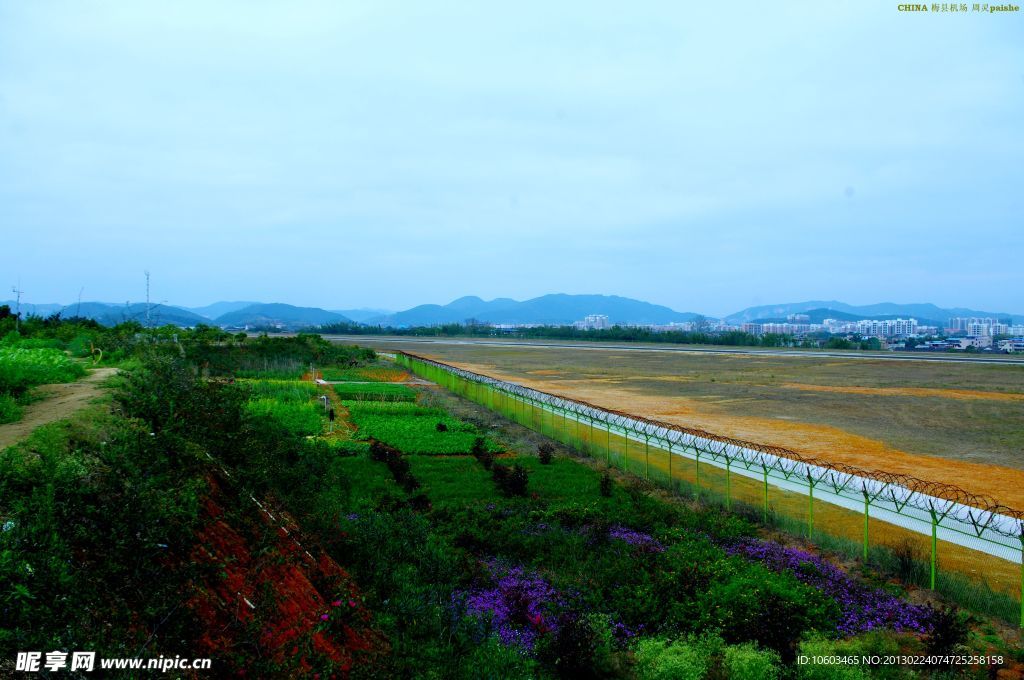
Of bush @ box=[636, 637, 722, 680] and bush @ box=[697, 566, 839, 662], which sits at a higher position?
bush @ box=[697, 566, 839, 662]

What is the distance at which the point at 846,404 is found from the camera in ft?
109

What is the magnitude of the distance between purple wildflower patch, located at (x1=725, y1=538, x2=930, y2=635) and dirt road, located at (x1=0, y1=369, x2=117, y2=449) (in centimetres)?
1088

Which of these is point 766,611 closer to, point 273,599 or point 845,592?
point 845,592

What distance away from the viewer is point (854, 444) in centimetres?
2220

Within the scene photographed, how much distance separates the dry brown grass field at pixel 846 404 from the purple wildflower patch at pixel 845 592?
8.23 m

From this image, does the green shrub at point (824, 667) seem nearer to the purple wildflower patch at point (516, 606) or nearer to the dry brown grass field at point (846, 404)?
the purple wildflower patch at point (516, 606)

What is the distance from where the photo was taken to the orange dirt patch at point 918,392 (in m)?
37.0

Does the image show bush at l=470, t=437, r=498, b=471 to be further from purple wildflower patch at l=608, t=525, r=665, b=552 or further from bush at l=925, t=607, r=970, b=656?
bush at l=925, t=607, r=970, b=656

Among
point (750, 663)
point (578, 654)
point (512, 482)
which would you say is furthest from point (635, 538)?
point (578, 654)

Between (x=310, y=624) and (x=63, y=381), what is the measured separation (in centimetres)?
982

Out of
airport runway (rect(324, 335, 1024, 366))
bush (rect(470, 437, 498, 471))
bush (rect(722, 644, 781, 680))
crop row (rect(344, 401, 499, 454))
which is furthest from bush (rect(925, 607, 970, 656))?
airport runway (rect(324, 335, 1024, 366))

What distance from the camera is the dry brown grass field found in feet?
65.5

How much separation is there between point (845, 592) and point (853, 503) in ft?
15.8

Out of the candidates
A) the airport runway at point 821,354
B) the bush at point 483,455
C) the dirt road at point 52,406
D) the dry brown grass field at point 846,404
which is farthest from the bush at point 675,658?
the airport runway at point 821,354
